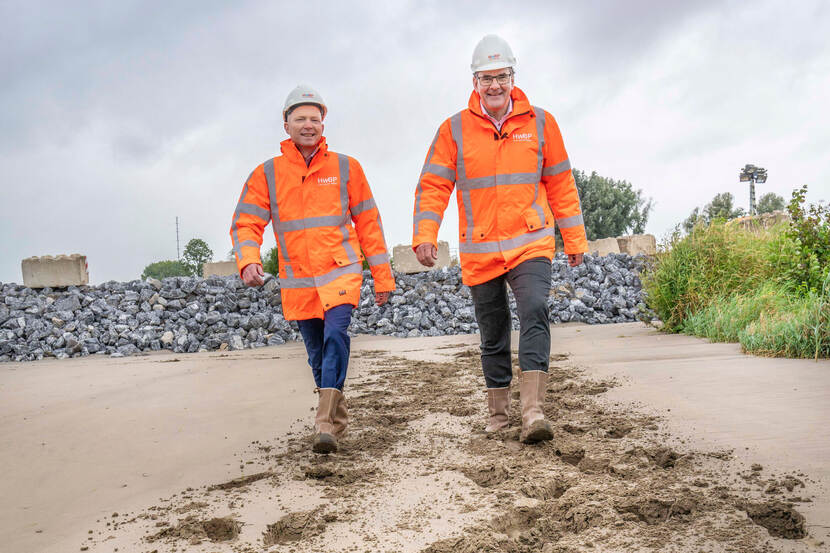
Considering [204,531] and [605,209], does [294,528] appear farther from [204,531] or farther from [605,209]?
[605,209]

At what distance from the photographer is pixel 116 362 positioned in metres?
10.7

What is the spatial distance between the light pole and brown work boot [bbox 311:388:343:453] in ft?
A: 117

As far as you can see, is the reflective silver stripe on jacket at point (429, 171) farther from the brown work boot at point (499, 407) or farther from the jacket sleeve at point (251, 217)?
the brown work boot at point (499, 407)

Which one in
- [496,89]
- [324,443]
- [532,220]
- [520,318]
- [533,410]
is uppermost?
[496,89]

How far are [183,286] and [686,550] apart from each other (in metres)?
13.4

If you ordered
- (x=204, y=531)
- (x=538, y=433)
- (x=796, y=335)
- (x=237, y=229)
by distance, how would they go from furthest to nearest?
(x=796, y=335)
(x=237, y=229)
(x=538, y=433)
(x=204, y=531)

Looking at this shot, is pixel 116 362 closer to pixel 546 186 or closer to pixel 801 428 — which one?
pixel 546 186

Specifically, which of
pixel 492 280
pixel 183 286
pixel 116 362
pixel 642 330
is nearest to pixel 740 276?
pixel 642 330

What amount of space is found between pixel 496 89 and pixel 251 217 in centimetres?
167

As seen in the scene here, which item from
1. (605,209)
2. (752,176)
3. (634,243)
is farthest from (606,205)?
(634,243)

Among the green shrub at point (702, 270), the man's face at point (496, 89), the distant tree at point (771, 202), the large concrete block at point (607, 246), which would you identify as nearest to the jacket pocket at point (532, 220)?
the man's face at point (496, 89)

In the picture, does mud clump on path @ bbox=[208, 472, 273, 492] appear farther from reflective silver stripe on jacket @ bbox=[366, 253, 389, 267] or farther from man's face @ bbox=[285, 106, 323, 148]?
man's face @ bbox=[285, 106, 323, 148]

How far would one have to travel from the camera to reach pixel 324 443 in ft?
12.6

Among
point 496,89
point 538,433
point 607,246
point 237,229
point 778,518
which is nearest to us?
point 778,518
